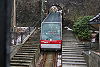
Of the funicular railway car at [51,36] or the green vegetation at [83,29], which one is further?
the green vegetation at [83,29]

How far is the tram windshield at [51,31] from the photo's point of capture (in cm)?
1454

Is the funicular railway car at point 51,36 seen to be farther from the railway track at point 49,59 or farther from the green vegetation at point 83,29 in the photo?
the green vegetation at point 83,29

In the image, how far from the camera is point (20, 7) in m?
25.1

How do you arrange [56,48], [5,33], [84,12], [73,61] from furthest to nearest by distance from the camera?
[84,12], [56,48], [73,61], [5,33]

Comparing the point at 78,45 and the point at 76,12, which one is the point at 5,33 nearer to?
the point at 78,45

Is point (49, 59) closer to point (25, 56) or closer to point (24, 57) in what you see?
point (25, 56)

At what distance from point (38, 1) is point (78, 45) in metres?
13.5

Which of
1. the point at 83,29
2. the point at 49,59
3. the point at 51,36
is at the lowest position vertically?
the point at 49,59

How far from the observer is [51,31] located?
14.9 metres

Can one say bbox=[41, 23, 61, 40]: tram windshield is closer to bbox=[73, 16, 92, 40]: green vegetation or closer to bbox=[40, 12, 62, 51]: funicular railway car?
bbox=[40, 12, 62, 51]: funicular railway car

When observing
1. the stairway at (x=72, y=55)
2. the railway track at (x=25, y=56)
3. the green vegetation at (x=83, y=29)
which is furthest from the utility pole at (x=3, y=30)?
the green vegetation at (x=83, y=29)

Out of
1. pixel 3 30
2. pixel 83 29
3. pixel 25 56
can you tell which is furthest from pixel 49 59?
pixel 3 30

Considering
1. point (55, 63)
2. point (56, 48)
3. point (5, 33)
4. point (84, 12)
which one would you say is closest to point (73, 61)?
point (55, 63)

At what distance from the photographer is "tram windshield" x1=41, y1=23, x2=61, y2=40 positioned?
1454 centimetres
